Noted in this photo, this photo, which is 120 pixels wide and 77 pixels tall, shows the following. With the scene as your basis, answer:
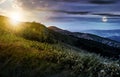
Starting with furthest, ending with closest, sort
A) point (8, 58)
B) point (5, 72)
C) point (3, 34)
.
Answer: point (3, 34), point (8, 58), point (5, 72)

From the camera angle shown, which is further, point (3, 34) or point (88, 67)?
point (3, 34)

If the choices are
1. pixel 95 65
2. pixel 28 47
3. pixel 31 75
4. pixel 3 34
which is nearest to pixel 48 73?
pixel 31 75

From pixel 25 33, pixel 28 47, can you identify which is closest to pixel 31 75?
pixel 28 47

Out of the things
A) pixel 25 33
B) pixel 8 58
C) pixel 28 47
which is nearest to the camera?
pixel 8 58

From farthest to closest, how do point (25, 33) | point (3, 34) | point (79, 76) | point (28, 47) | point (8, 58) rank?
1. point (25, 33)
2. point (3, 34)
3. point (28, 47)
4. point (8, 58)
5. point (79, 76)

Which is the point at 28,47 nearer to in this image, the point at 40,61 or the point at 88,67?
the point at 40,61

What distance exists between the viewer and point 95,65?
1725cm

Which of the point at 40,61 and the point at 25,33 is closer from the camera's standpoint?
the point at 40,61

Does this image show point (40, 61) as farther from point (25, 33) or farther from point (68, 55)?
point (25, 33)

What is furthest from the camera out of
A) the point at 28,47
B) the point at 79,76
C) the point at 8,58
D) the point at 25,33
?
the point at 25,33

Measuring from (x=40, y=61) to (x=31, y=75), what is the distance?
1.19 m

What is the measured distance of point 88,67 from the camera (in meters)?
17.3

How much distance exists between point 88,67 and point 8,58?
4029 mm

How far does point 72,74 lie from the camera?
1675 centimetres
